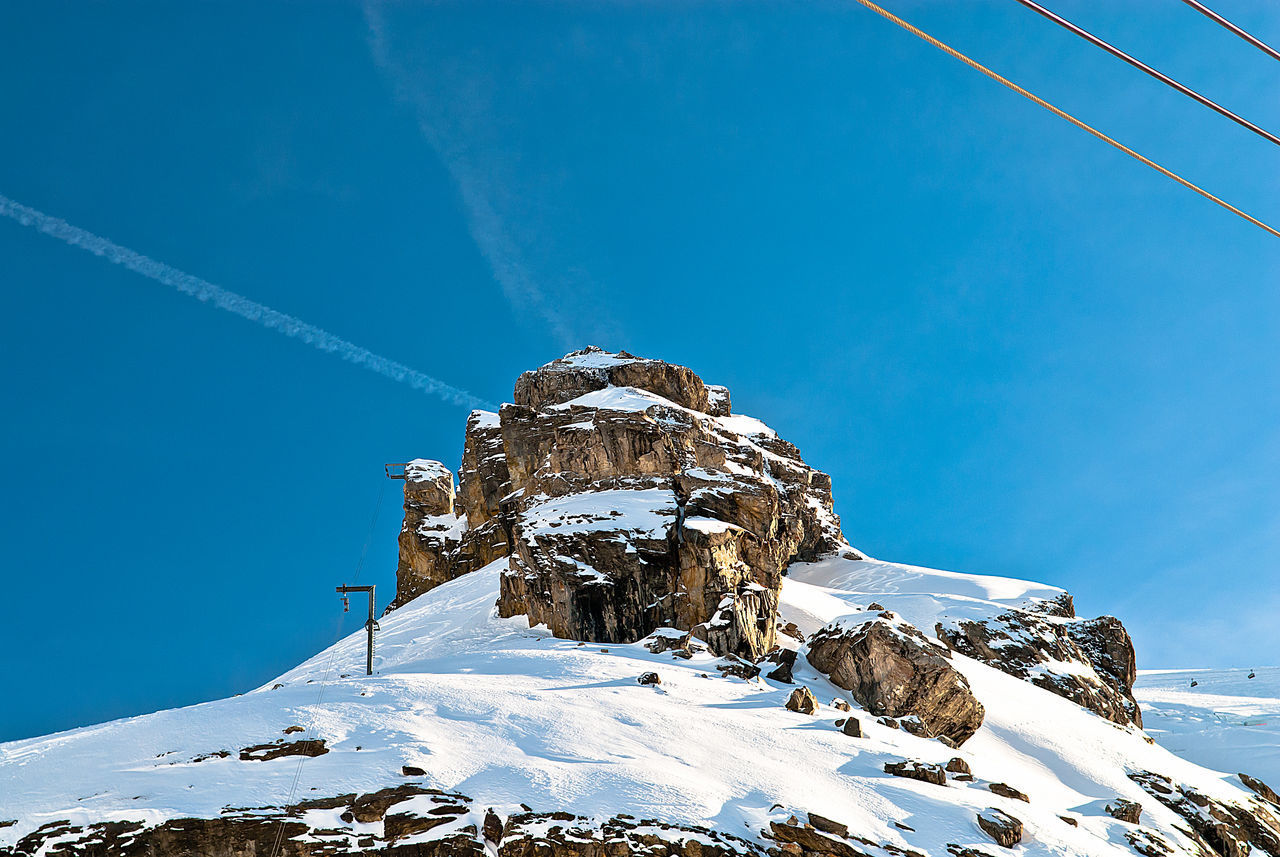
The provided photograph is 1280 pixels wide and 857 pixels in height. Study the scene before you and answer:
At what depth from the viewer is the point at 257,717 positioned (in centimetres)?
2258

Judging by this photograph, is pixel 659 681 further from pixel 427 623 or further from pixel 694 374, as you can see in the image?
pixel 694 374

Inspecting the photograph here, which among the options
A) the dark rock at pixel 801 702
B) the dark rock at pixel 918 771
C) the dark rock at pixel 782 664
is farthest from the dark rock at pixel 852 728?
the dark rock at pixel 782 664

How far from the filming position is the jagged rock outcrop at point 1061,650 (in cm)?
4866

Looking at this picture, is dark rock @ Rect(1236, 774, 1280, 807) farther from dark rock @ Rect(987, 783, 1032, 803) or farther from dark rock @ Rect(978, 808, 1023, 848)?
dark rock @ Rect(978, 808, 1023, 848)

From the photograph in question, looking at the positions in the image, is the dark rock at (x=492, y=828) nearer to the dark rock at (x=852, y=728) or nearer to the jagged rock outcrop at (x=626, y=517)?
the dark rock at (x=852, y=728)

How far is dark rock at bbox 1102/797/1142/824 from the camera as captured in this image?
2614 cm

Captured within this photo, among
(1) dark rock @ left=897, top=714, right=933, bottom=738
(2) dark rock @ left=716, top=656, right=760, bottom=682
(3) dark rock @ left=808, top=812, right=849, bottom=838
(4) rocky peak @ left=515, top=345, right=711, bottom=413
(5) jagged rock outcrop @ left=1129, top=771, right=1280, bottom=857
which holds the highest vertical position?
(4) rocky peak @ left=515, top=345, right=711, bottom=413

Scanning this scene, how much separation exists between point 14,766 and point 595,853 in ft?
51.4

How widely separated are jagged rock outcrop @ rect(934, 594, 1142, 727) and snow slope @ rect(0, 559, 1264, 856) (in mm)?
13622

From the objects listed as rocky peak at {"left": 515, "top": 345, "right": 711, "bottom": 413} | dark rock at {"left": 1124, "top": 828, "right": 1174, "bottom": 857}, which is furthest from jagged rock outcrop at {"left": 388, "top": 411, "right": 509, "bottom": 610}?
dark rock at {"left": 1124, "top": 828, "right": 1174, "bottom": 857}

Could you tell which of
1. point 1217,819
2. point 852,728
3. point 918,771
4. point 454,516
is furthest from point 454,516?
point 1217,819

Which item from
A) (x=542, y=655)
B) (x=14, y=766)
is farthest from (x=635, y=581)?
(x=14, y=766)

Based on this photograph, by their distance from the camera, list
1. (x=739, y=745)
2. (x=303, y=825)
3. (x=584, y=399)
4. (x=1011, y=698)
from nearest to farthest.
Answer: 1. (x=303, y=825)
2. (x=739, y=745)
3. (x=1011, y=698)
4. (x=584, y=399)

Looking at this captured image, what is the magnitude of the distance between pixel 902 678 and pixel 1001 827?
1144 cm
